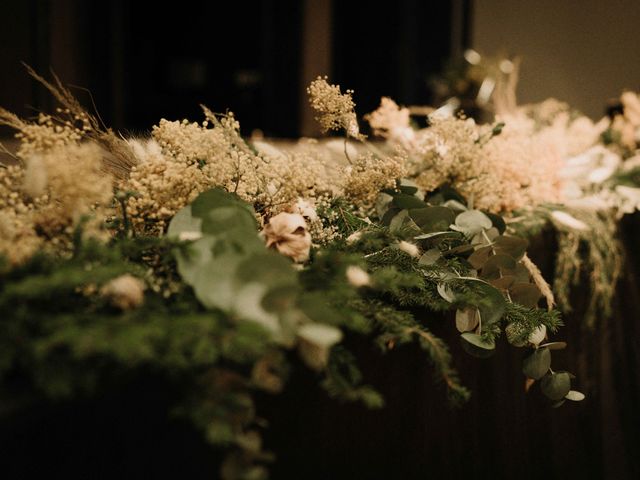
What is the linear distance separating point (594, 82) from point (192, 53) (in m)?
3.79

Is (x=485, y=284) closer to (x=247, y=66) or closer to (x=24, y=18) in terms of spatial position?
(x=24, y=18)

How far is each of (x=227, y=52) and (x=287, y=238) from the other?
230 inches

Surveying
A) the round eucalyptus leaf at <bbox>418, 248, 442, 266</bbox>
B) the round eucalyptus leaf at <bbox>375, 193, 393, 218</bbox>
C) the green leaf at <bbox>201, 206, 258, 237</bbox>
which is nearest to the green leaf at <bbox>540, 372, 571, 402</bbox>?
the round eucalyptus leaf at <bbox>418, 248, 442, 266</bbox>

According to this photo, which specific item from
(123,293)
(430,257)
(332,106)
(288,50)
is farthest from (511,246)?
(288,50)

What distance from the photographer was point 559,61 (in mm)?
4219

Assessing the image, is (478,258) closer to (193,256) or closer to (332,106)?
(332,106)

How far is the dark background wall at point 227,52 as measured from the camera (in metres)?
4.50

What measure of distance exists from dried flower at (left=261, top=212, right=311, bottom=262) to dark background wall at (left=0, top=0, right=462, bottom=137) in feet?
11.9

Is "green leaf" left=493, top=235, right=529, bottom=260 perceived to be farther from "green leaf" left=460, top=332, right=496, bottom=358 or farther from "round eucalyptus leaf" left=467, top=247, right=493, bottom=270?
"green leaf" left=460, top=332, right=496, bottom=358

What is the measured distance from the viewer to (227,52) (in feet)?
20.3

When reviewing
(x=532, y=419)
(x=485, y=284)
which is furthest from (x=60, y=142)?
(x=532, y=419)

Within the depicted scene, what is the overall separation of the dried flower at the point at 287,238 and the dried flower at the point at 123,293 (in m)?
0.19

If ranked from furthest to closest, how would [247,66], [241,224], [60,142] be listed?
[247,66], [60,142], [241,224]

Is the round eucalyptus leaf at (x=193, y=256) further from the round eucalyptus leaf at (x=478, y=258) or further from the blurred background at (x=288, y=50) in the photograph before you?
the blurred background at (x=288, y=50)
